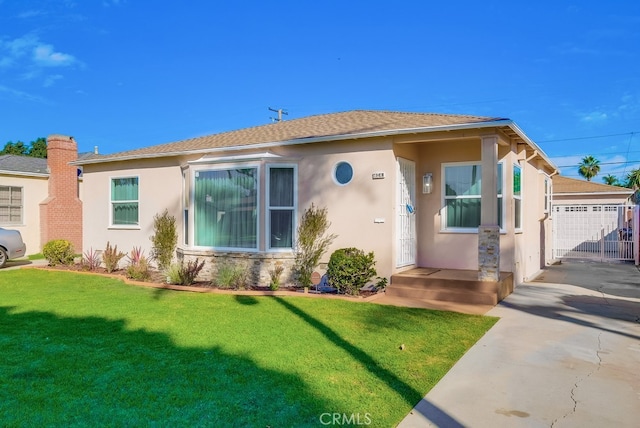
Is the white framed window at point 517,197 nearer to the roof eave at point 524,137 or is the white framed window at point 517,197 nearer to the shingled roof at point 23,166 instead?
the roof eave at point 524,137

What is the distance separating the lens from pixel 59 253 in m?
13.6

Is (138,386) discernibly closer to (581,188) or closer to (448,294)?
(448,294)

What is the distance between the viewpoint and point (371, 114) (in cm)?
1213

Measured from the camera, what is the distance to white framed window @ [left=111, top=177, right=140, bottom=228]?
13156 mm

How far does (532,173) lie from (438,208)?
3.98 m

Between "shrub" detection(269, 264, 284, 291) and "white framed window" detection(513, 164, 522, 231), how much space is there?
18.5 feet

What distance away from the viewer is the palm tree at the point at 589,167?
45.3 metres

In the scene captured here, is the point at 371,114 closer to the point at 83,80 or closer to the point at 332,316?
the point at 332,316

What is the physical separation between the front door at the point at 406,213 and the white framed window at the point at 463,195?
2.46ft

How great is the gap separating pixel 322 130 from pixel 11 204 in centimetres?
1461

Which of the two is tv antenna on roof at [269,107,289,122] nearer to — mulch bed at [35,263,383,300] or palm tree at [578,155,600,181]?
mulch bed at [35,263,383,300]

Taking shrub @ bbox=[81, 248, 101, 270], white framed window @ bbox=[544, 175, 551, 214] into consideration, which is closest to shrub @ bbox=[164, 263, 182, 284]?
shrub @ bbox=[81, 248, 101, 270]

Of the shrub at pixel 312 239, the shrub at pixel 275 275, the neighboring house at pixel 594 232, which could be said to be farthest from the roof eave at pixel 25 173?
the neighboring house at pixel 594 232

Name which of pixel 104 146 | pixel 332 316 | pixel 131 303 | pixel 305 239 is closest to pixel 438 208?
pixel 305 239
